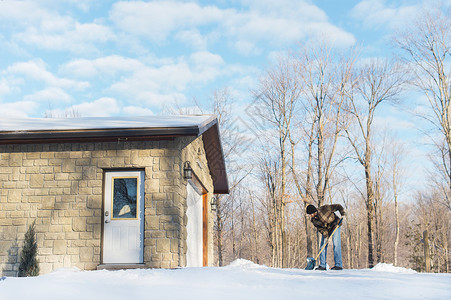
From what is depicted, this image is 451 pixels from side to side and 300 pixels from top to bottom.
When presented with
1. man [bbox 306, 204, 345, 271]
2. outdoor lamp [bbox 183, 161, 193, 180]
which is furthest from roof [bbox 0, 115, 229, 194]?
man [bbox 306, 204, 345, 271]

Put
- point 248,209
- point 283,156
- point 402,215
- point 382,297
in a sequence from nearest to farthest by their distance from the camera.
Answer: point 382,297 < point 283,156 < point 248,209 < point 402,215

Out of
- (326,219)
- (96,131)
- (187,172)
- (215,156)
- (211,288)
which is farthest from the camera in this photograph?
(215,156)

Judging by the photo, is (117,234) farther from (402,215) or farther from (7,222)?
(402,215)

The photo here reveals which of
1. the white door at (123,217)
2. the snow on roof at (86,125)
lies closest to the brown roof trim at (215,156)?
the snow on roof at (86,125)

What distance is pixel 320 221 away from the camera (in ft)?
31.9

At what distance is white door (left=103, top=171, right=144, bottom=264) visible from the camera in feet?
30.1

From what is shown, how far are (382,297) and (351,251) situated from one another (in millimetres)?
39191

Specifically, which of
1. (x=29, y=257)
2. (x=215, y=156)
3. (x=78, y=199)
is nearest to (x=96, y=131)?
(x=78, y=199)

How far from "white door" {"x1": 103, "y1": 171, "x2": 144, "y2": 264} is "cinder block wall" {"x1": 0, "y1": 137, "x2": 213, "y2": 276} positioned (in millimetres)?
151

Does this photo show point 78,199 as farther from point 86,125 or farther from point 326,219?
point 326,219

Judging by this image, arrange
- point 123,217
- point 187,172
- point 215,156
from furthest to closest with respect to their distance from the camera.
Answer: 1. point 215,156
2. point 187,172
3. point 123,217

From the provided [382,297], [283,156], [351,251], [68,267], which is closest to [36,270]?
[68,267]

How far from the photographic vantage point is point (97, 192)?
935 centimetres

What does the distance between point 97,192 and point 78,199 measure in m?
0.42
